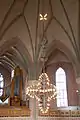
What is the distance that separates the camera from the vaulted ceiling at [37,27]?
1537 centimetres

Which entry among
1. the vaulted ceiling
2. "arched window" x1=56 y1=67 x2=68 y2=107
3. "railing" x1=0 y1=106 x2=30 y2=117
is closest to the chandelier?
"railing" x1=0 y1=106 x2=30 y2=117

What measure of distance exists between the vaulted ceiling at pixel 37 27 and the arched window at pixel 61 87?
11.3 ft

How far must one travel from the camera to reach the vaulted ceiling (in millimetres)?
15367

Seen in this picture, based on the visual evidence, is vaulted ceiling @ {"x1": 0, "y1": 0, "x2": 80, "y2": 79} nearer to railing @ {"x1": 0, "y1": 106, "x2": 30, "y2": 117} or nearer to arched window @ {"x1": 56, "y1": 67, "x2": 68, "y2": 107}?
railing @ {"x1": 0, "y1": 106, "x2": 30, "y2": 117}

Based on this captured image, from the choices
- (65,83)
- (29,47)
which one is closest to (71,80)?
(65,83)

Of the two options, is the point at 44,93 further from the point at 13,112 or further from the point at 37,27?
the point at 37,27

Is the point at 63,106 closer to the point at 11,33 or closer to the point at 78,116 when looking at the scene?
the point at 78,116

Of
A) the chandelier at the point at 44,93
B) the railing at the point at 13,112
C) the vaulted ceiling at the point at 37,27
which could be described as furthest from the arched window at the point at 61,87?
the chandelier at the point at 44,93

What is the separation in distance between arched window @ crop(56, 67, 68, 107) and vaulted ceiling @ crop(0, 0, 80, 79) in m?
3.46

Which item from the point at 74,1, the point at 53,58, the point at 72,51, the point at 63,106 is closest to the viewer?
the point at 74,1

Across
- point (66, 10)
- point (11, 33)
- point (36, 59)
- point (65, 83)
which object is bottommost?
point (65, 83)

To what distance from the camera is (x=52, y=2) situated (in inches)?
603

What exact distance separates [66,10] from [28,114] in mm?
8086

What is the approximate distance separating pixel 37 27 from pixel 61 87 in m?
6.24
